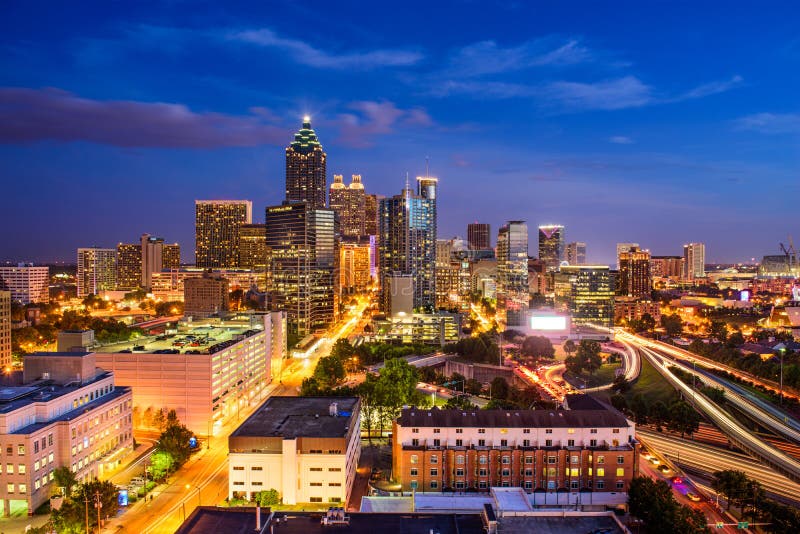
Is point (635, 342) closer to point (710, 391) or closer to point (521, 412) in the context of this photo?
point (710, 391)

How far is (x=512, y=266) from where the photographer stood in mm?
167750

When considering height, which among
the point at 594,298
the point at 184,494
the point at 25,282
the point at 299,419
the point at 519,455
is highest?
the point at 25,282

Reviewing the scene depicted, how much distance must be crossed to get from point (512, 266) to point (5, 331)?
124819 mm

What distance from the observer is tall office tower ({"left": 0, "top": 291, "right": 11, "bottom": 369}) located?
2958 inches

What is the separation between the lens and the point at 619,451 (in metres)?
39.5

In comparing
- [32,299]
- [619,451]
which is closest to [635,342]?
[619,451]

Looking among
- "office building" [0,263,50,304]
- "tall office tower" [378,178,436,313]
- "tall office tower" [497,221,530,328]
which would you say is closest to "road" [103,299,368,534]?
"tall office tower" [378,178,436,313]

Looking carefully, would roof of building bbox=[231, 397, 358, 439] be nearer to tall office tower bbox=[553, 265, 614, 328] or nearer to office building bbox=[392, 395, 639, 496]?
office building bbox=[392, 395, 639, 496]

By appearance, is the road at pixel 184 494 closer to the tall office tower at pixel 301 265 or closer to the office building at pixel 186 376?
the office building at pixel 186 376

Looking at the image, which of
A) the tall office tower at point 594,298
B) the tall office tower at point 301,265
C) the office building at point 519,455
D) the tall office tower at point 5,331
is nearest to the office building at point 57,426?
the office building at point 519,455

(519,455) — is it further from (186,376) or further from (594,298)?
(594,298)

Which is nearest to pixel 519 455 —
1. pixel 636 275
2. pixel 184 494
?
pixel 184 494

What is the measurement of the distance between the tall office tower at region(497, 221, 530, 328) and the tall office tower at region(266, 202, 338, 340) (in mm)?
53238

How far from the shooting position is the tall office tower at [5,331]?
2958 inches
